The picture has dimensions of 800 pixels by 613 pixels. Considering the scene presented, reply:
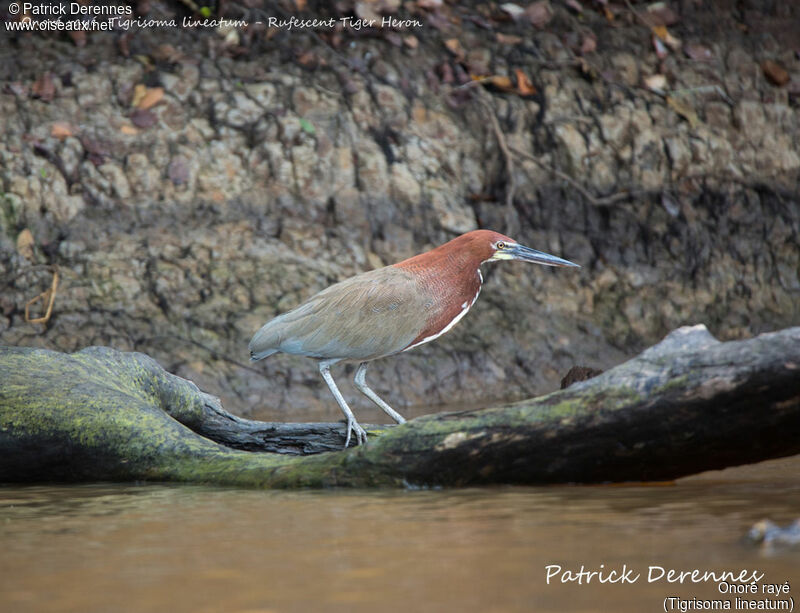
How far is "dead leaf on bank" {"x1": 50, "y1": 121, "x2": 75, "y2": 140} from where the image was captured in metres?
7.94

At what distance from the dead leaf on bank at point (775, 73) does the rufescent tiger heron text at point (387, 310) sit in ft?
20.0

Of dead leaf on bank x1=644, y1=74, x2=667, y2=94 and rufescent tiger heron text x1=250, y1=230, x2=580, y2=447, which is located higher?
dead leaf on bank x1=644, y1=74, x2=667, y2=94

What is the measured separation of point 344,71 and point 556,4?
2.40 metres

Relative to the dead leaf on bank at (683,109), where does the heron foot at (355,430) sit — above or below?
below

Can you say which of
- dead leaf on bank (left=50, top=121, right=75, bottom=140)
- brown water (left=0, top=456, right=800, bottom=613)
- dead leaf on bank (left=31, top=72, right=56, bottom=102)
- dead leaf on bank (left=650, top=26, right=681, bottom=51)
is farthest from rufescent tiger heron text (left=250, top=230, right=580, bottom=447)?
dead leaf on bank (left=650, top=26, right=681, bottom=51)

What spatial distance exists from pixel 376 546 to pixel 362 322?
2.09 m

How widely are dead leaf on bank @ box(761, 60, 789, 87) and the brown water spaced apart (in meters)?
7.02

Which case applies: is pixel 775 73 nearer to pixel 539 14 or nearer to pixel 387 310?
pixel 539 14

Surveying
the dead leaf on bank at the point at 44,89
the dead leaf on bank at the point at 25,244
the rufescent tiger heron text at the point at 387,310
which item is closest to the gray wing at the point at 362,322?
the rufescent tiger heron text at the point at 387,310

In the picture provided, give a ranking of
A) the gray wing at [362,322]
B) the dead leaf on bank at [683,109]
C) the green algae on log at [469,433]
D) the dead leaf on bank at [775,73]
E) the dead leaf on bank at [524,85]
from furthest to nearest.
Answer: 1. the dead leaf on bank at [775,73]
2. the dead leaf on bank at [683,109]
3. the dead leaf on bank at [524,85]
4. the gray wing at [362,322]
5. the green algae on log at [469,433]

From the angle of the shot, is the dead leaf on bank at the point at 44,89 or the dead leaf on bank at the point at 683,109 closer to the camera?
the dead leaf on bank at the point at 44,89

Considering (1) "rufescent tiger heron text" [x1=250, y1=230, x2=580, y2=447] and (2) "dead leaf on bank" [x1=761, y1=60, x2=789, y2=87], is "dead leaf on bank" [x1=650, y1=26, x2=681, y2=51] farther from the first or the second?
(1) "rufescent tiger heron text" [x1=250, y1=230, x2=580, y2=447]

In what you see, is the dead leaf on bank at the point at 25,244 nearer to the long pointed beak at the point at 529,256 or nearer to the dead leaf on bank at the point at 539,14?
the long pointed beak at the point at 529,256

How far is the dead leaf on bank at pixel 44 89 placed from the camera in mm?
8047
